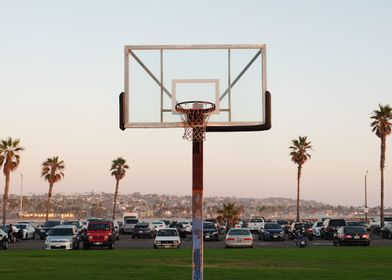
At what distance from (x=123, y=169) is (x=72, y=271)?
9240cm

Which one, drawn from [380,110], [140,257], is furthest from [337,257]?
[380,110]

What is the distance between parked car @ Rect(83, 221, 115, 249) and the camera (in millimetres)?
44875

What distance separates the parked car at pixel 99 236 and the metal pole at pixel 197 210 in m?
29.4

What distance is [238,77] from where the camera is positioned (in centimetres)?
1653

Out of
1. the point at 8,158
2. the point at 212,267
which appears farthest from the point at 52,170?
the point at 212,267

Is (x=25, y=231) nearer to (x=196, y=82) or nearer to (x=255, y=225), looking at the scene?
(x=255, y=225)

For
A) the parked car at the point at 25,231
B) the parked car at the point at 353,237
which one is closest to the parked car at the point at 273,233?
the parked car at the point at 353,237

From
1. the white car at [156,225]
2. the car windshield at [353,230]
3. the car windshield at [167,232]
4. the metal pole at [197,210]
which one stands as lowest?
the white car at [156,225]

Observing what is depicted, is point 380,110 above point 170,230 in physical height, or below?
above

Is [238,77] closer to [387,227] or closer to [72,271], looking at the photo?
[72,271]

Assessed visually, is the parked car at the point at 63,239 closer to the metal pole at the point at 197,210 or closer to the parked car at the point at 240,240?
the parked car at the point at 240,240

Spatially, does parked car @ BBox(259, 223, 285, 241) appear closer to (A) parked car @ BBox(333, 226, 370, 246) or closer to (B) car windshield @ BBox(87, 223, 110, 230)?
(A) parked car @ BBox(333, 226, 370, 246)

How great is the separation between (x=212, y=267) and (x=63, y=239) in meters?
18.1

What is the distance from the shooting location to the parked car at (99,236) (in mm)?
44875
